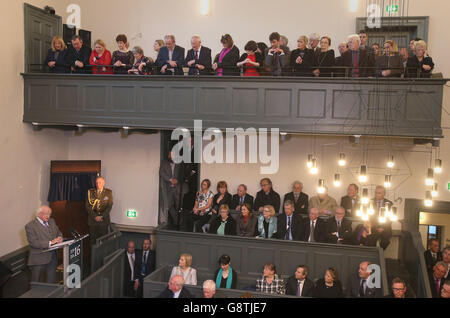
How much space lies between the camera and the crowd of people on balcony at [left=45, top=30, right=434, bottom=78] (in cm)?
827

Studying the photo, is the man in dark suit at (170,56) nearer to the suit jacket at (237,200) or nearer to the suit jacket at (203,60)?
the suit jacket at (203,60)

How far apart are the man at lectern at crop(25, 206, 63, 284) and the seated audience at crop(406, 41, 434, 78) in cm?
686

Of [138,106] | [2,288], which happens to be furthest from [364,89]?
[2,288]

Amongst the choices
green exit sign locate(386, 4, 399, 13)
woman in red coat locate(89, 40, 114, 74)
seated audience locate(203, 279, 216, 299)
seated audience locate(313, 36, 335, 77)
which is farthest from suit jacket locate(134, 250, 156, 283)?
green exit sign locate(386, 4, 399, 13)

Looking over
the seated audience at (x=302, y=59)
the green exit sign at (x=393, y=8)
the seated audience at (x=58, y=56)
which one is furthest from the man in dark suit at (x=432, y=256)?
the seated audience at (x=58, y=56)

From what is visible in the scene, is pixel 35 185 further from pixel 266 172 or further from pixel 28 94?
pixel 266 172

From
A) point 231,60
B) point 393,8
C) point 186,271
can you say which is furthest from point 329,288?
point 393,8

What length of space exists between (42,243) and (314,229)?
16.3 feet

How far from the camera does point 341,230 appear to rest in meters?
8.76

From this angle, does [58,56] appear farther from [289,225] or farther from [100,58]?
[289,225]

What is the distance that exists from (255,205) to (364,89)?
140 inches

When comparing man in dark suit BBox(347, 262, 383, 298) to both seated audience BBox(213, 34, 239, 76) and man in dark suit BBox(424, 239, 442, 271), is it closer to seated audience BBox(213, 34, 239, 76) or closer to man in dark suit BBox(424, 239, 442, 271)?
man in dark suit BBox(424, 239, 442, 271)

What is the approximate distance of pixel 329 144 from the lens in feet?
34.1

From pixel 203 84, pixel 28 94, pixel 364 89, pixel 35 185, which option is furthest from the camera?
pixel 35 185
